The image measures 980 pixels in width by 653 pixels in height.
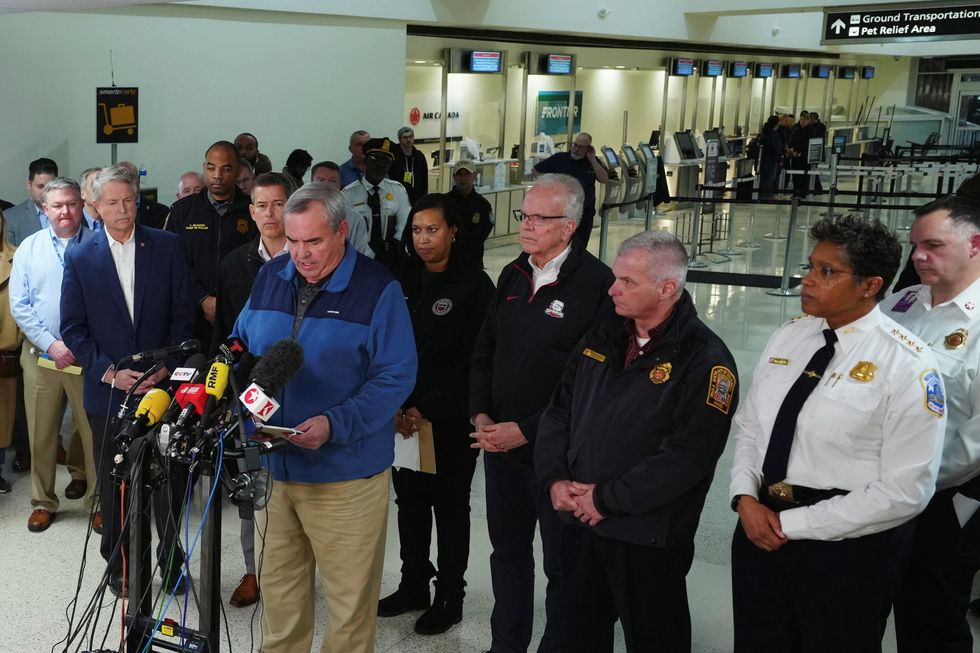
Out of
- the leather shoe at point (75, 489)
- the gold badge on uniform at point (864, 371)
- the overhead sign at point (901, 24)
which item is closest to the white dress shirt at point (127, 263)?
the leather shoe at point (75, 489)

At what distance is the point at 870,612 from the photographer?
107 inches

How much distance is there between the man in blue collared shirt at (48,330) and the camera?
15.0ft

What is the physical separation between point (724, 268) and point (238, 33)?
6.41m

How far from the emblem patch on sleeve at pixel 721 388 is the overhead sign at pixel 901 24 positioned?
980cm

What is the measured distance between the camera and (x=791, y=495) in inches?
108

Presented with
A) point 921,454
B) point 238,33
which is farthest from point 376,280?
point 238,33

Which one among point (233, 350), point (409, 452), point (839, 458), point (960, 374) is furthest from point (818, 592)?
point (233, 350)

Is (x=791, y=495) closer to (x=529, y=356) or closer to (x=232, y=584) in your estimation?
(x=529, y=356)

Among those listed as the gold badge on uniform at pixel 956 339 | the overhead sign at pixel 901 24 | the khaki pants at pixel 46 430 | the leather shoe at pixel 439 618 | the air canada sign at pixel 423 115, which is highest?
the overhead sign at pixel 901 24

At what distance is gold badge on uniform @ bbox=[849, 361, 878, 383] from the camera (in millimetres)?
2627

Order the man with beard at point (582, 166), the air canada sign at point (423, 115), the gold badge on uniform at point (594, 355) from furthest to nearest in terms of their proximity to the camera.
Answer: the air canada sign at point (423, 115), the man with beard at point (582, 166), the gold badge on uniform at point (594, 355)

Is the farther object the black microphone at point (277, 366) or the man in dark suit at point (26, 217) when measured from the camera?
the man in dark suit at point (26, 217)

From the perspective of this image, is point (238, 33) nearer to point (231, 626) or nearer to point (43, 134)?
point (43, 134)

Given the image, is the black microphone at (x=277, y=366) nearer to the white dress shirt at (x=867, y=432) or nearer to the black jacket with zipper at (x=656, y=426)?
the black jacket with zipper at (x=656, y=426)
